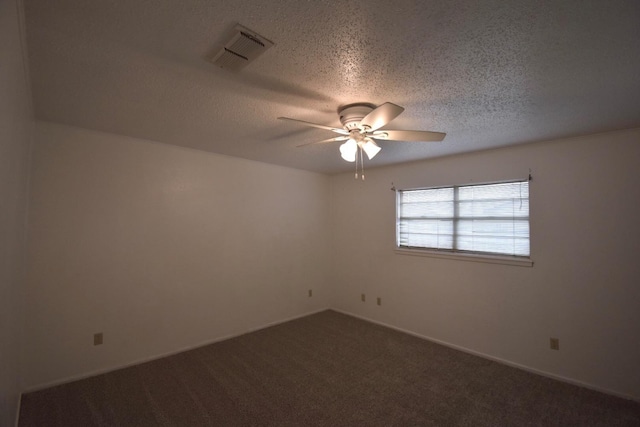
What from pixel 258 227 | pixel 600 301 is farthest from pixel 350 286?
pixel 600 301

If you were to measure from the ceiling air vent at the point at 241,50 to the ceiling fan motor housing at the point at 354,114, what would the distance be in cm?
80

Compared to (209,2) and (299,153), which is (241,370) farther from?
(209,2)

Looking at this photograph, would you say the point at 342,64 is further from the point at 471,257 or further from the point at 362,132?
the point at 471,257

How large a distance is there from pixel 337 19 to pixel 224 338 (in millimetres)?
3680

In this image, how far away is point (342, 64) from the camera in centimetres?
156

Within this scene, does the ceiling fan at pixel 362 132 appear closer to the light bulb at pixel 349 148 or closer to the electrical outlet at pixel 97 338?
the light bulb at pixel 349 148

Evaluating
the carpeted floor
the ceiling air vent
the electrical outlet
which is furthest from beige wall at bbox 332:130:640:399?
the electrical outlet

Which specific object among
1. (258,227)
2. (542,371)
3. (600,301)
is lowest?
(542,371)

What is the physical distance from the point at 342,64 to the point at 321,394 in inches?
103

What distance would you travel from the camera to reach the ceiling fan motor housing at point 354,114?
6.68 ft

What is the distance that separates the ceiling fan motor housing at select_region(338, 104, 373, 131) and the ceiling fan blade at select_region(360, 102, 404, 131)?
15 cm

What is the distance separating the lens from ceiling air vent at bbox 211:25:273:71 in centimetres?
133

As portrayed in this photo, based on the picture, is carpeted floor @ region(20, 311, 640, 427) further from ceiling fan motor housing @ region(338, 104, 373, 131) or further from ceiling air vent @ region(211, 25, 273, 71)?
ceiling air vent @ region(211, 25, 273, 71)

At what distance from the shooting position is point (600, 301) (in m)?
2.61
